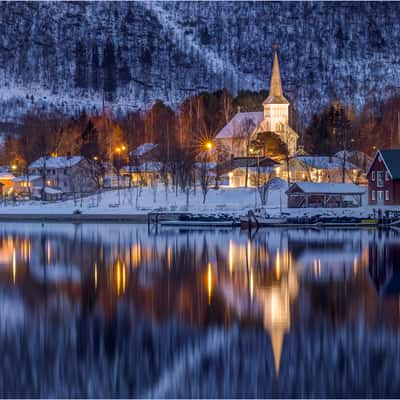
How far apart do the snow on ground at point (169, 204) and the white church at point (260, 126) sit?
73.4 ft

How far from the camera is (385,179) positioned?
270 feet

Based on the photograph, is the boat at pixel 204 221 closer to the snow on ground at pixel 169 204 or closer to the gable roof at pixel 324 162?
the snow on ground at pixel 169 204

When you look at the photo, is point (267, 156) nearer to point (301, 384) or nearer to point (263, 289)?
point (263, 289)

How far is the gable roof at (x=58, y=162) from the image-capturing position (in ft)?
408

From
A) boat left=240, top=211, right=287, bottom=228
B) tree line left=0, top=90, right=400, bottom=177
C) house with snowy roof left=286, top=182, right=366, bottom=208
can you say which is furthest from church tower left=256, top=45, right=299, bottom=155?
boat left=240, top=211, right=287, bottom=228

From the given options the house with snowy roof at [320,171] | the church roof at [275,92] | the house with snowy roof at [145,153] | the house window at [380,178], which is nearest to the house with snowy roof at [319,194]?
the house window at [380,178]

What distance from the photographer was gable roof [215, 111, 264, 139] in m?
122

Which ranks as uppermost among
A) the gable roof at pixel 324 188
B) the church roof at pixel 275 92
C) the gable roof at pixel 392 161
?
the church roof at pixel 275 92

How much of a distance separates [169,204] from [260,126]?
110 ft

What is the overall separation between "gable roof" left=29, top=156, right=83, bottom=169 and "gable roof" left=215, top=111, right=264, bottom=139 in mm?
19251

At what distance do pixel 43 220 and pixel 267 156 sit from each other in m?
26.5

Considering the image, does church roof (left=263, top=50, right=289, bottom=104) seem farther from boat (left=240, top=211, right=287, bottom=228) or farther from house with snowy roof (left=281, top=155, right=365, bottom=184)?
boat (left=240, top=211, right=287, bottom=228)

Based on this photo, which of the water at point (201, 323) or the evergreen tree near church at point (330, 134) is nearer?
the water at point (201, 323)

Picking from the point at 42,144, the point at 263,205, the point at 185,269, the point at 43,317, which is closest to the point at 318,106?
the point at 42,144
